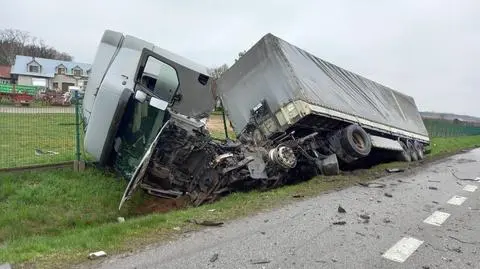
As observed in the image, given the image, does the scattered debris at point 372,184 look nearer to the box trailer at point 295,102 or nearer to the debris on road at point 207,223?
the box trailer at point 295,102

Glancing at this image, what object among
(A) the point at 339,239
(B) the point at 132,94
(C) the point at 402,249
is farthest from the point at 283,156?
(C) the point at 402,249

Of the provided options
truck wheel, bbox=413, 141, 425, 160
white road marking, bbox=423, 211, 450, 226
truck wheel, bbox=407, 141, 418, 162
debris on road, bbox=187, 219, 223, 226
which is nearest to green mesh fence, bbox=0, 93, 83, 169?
debris on road, bbox=187, 219, 223, 226

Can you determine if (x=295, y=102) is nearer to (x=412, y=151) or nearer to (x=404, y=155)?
(x=404, y=155)

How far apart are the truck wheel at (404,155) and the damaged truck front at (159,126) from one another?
19.2 feet

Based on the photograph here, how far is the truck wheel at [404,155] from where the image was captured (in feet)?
40.0

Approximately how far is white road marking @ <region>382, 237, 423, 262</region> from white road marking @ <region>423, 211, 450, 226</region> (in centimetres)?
90

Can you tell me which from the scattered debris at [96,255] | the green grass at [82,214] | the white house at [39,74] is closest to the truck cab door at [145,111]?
the green grass at [82,214]

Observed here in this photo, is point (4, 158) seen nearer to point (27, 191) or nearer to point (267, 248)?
point (27, 191)

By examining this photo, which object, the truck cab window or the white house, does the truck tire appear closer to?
the truck cab window

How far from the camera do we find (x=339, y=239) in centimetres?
452

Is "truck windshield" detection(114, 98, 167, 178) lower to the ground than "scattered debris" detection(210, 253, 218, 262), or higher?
higher

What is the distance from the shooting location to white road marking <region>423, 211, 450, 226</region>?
5355mm

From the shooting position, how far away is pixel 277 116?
28.9 feet

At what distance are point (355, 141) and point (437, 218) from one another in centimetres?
393
